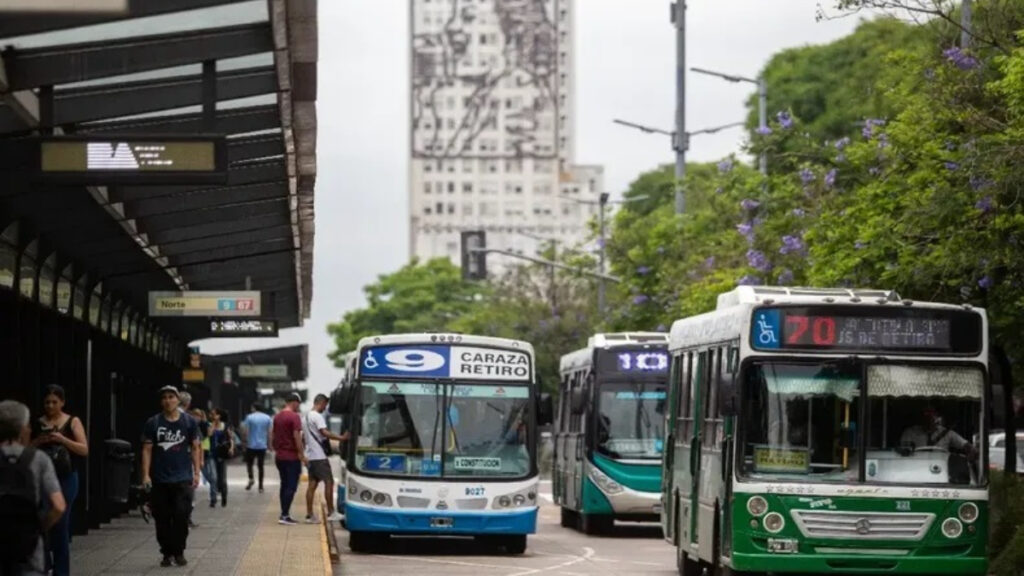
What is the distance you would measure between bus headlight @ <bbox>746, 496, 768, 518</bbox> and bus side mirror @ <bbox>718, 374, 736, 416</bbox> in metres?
0.70

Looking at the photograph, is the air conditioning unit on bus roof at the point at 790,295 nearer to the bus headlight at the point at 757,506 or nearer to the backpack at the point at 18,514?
the bus headlight at the point at 757,506

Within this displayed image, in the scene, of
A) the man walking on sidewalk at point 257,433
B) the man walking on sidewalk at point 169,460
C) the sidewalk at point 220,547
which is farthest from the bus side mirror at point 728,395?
the man walking on sidewalk at point 257,433

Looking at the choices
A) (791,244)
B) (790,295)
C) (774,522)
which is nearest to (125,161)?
(774,522)

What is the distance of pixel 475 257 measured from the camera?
61.7 m

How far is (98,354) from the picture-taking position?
32.2 meters

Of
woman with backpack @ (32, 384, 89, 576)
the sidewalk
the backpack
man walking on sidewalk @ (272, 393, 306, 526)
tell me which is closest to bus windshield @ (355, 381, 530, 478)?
the sidewalk

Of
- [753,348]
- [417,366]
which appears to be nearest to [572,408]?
[417,366]

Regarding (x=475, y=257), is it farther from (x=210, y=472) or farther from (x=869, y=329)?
(x=869, y=329)

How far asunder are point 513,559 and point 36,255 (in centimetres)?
671

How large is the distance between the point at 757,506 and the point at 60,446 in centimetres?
557

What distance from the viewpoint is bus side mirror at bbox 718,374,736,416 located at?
1981 centimetres

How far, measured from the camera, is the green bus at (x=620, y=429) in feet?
113

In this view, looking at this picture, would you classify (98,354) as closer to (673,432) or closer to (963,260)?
(673,432)

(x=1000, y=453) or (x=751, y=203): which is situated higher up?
(x=751, y=203)
